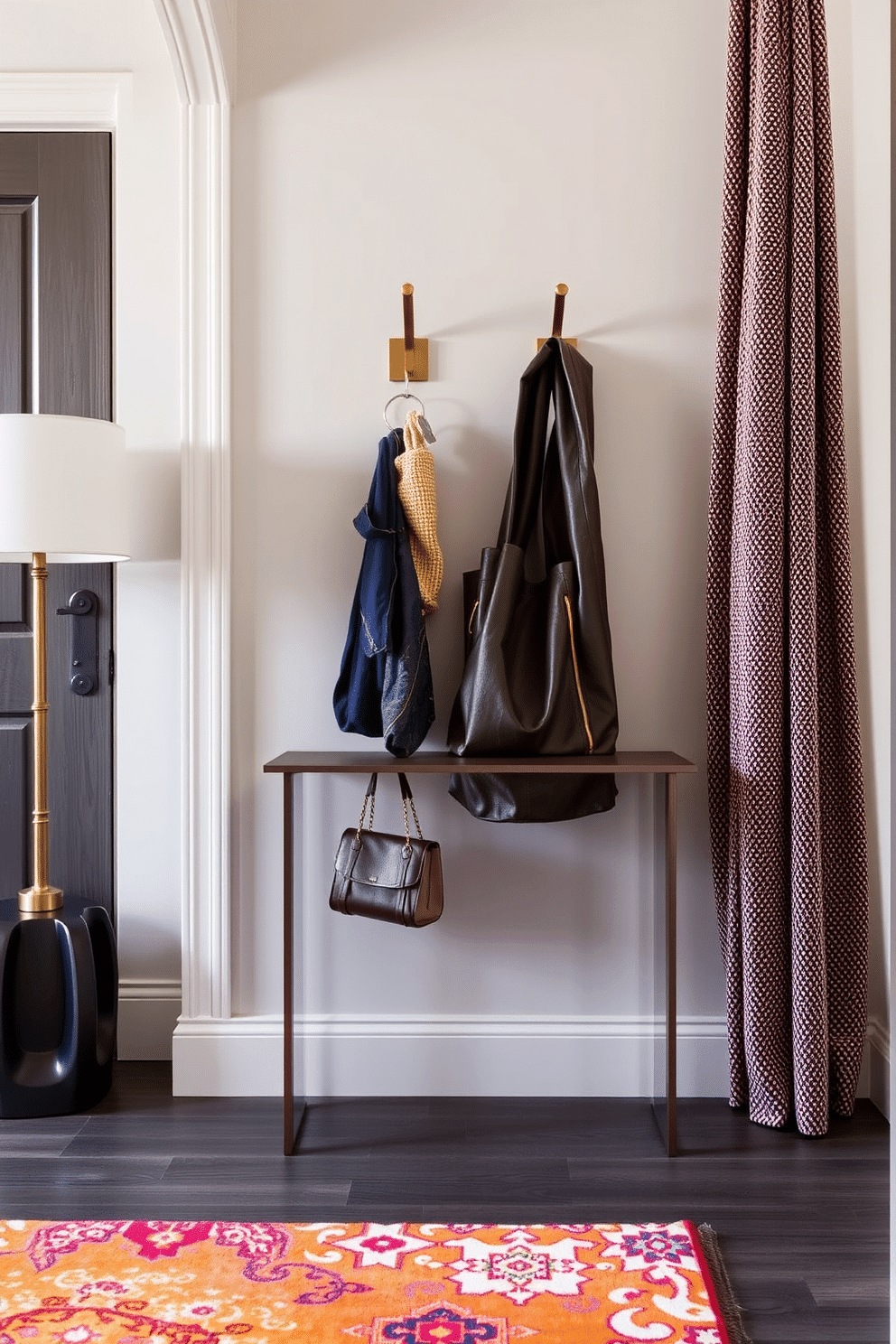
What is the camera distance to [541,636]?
188cm

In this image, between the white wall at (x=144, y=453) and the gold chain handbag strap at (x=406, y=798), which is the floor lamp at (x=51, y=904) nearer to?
the white wall at (x=144, y=453)

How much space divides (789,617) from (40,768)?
1.49 metres

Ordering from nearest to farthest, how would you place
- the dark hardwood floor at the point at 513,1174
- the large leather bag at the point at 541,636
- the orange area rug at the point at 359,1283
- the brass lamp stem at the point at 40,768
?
the orange area rug at the point at 359,1283
the dark hardwood floor at the point at 513,1174
the large leather bag at the point at 541,636
the brass lamp stem at the point at 40,768

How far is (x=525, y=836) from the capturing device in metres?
2.04

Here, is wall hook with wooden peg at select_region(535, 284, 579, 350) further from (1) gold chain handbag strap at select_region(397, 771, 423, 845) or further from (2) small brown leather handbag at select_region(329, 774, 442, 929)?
(2) small brown leather handbag at select_region(329, 774, 442, 929)

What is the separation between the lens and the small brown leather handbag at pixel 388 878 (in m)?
1.75

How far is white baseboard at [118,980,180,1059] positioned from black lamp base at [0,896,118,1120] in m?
0.21

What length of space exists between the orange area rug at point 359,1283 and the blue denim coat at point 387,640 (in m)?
0.83

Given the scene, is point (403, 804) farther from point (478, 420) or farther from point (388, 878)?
point (478, 420)

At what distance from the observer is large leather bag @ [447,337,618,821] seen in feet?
5.93

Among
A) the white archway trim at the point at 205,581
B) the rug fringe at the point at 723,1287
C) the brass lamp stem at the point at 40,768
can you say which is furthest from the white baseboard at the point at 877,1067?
the brass lamp stem at the point at 40,768

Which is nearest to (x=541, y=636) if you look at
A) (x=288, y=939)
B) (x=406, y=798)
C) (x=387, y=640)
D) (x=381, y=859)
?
(x=387, y=640)

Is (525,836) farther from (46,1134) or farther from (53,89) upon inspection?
(53,89)

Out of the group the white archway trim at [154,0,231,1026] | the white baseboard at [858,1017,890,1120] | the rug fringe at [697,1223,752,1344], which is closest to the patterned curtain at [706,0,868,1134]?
the white baseboard at [858,1017,890,1120]
